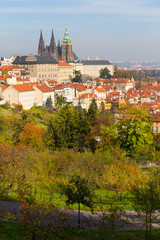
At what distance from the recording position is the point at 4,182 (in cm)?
1395

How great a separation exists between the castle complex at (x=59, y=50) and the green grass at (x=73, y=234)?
10619 centimetres

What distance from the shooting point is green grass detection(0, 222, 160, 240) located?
34.7 ft

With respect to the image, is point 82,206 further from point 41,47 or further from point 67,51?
point 67,51

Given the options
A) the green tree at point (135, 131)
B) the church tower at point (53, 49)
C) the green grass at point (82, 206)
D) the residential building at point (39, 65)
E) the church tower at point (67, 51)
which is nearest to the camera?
the green grass at point (82, 206)

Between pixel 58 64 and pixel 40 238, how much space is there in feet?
291

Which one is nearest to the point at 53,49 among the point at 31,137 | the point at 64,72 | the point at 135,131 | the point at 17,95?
the point at 64,72

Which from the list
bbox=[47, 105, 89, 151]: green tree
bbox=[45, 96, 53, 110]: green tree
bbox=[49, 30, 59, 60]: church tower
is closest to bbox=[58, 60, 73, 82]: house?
bbox=[49, 30, 59, 60]: church tower

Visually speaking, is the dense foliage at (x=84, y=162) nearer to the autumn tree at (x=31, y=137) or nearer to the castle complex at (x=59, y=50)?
the autumn tree at (x=31, y=137)

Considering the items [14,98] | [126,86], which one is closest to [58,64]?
[126,86]

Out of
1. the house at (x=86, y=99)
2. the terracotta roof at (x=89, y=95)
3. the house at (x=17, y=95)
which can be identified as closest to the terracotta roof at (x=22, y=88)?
the house at (x=17, y=95)

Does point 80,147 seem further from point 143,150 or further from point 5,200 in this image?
point 5,200

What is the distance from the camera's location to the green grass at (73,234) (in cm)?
1058

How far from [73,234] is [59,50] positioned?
11737 centimetres

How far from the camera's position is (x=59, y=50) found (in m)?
125
